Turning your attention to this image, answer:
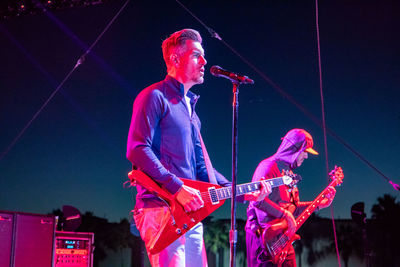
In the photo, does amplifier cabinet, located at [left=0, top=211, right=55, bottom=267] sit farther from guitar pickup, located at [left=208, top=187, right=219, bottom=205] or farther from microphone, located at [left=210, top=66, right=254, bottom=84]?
microphone, located at [left=210, top=66, right=254, bottom=84]

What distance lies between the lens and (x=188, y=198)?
102 inches

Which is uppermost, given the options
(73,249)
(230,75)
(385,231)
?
(230,75)

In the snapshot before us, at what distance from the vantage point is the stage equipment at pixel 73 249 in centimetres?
620

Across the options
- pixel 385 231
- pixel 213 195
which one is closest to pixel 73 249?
pixel 213 195

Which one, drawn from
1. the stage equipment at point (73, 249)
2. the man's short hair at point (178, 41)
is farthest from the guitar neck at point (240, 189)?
the stage equipment at point (73, 249)

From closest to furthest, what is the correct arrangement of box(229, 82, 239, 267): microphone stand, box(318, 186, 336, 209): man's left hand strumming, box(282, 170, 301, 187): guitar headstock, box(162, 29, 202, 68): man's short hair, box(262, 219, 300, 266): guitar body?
box(229, 82, 239, 267): microphone stand
box(162, 29, 202, 68): man's short hair
box(282, 170, 301, 187): guitar headstock
box(262, 219, 300, 266): guitar body
box(318, 186, 336, 209): man's left hand strumming

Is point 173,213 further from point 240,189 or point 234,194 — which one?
point 240,189

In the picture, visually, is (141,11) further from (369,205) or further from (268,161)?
(369,205)

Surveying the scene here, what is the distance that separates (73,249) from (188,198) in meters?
4.43

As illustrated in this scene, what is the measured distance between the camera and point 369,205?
9.22 metres

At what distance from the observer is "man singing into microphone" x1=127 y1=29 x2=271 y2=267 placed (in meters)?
2.56

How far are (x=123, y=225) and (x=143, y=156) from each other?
27.0ft

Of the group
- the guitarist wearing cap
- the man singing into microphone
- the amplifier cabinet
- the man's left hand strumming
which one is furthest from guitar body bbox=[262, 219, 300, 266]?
the amplifier cabinet

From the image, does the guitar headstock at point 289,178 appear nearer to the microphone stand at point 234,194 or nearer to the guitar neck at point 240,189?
the guitar neck at point 240,189
